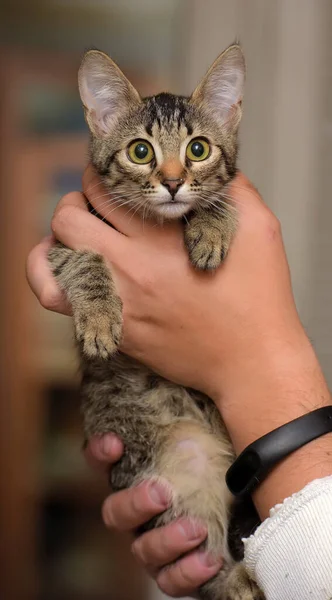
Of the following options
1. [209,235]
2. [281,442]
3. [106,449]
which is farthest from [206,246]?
[106,449]

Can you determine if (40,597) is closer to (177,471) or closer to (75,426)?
(75,426)

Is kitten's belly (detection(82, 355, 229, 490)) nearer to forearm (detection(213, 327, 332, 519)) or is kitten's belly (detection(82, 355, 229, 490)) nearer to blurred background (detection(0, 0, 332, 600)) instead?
forearm (detection(213, 327, 332, 519))

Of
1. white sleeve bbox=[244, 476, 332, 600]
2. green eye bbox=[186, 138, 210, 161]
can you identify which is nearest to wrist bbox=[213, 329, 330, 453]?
white sleeve bbox=[244, 476, 332, 600]

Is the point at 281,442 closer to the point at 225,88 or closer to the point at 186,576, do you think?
the point at 186,576

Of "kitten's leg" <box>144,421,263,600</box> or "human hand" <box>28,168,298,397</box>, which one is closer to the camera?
"human hand" <box>28,168,298,397</box>

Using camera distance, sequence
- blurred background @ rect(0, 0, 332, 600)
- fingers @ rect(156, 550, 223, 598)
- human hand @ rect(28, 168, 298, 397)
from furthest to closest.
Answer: blurred background @ rect(0, 0, 332, 600) < fingers @ rect(156, 550, 223, 598) < human hand @ rect(28, 168, 298, 397)

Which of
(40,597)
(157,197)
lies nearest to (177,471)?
(157,197)
